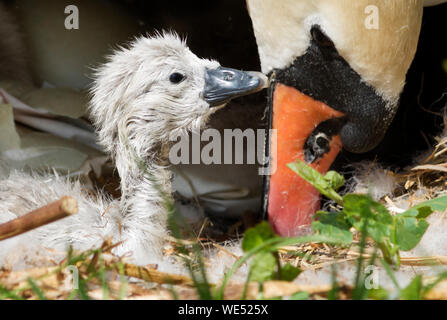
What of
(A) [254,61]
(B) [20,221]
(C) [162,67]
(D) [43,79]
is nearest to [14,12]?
(D) [43,79]

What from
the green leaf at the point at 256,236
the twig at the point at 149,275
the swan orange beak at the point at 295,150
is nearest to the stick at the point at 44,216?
the twig at the point at 149,275

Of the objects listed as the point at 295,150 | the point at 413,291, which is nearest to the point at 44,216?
the point at 413,291

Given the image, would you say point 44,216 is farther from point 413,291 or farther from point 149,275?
point 413,291

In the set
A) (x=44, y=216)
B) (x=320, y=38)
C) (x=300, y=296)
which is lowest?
(x=300, y=296)

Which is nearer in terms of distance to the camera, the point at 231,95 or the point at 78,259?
the point at 78,259

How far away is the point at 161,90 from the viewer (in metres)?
1.36

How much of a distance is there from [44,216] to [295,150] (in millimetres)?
731

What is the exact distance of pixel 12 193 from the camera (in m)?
1.46

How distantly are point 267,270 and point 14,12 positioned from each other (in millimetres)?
1599

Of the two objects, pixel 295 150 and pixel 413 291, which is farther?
pixel 295 150

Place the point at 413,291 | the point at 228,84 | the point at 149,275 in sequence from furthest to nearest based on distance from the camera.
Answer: the point at 228,84 → the point at 149,275 → the point at 413,291

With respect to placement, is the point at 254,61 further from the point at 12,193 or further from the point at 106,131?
the point at 12,193

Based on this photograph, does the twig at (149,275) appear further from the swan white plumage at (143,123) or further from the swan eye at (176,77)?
the swan eye at (176,77)
